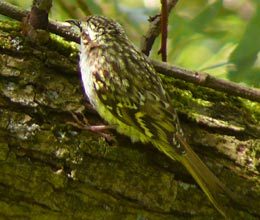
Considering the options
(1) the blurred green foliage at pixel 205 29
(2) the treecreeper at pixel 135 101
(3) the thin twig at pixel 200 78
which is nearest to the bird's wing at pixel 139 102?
(2) the treecreeper at pixel 135 101

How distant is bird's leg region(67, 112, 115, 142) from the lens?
2479 millimetres

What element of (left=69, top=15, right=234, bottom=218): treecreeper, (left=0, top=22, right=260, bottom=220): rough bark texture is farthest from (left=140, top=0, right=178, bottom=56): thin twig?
(left=0, top=22, right=260, bottom=220): rough bark texture

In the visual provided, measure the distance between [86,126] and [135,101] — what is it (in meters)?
0.34

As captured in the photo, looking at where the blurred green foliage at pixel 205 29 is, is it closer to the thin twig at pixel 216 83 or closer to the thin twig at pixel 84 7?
the thin twig at pixel 84 7

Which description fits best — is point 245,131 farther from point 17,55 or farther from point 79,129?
point 17,55

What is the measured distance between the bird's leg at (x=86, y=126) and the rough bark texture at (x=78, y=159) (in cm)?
2

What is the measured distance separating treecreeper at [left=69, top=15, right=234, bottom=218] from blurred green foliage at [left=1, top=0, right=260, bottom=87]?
34 centimetres

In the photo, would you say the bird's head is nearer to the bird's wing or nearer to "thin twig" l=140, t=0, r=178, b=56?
"thin twig" l=140, t=0, r=178, b=56

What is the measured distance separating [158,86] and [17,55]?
58 centimetres

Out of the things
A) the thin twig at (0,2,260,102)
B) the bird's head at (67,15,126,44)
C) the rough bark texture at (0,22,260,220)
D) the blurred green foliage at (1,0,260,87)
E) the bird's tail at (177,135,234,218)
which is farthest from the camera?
the bird's head at (67,15,126,44)

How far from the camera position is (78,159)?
7.99ft

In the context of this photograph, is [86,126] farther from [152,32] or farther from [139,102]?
[152,32]

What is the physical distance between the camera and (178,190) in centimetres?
254

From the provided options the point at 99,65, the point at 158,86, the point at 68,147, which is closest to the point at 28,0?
the point at 99,65
